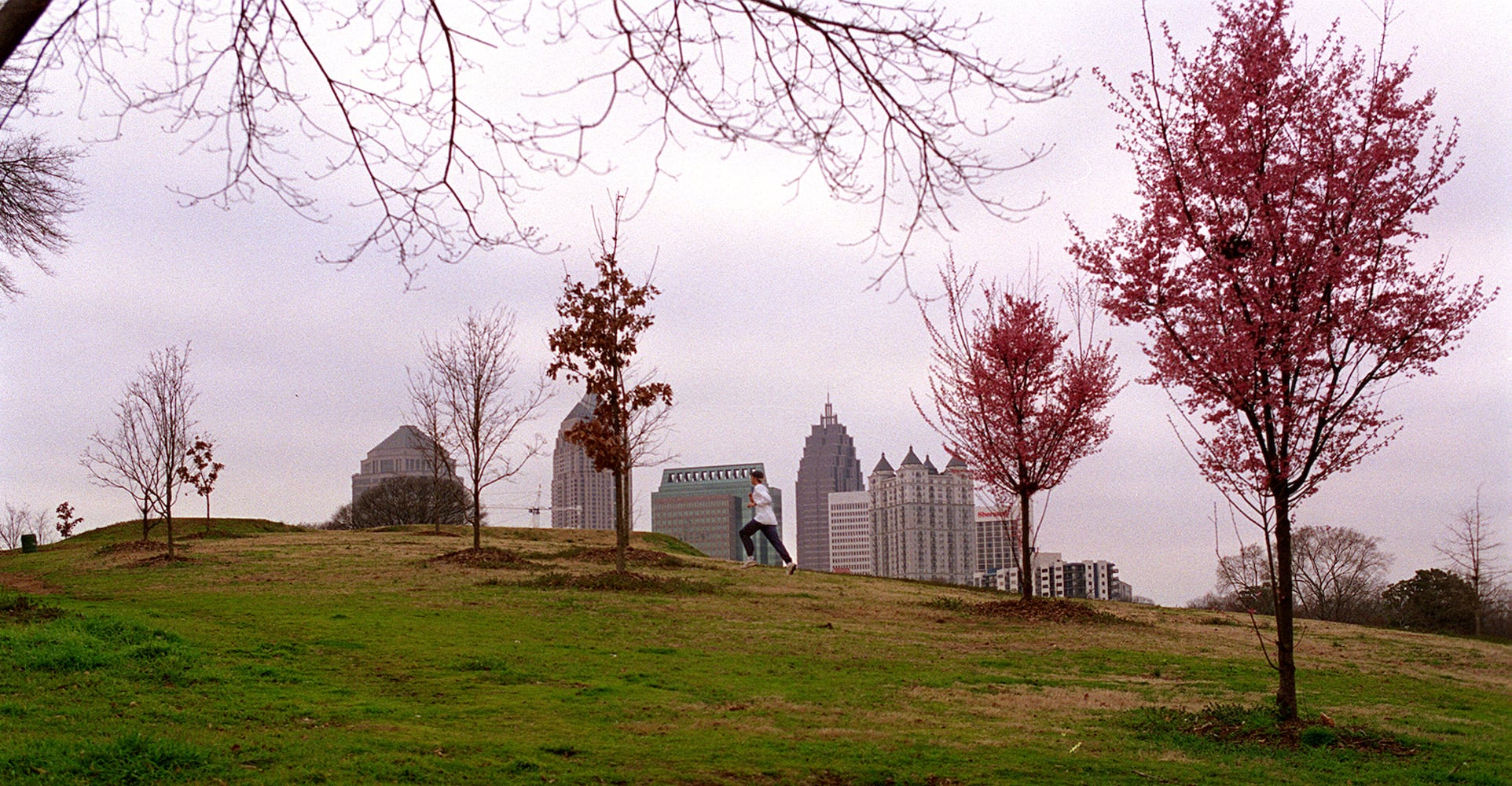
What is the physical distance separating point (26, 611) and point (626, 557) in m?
13.6

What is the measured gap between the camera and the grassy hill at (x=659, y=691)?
6906 millimetres

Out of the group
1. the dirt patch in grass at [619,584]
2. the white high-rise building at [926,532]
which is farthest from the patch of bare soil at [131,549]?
the white high-rise building at [926,532]

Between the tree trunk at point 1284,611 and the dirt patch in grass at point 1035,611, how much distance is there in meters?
9.72

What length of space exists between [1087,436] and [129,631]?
16.2 m

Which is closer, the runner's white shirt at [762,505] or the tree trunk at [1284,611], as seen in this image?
the tree trunk at [1284,611]

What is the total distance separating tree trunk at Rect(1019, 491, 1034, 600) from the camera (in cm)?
1997

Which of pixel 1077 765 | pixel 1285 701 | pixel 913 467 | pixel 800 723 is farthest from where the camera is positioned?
pixel 913 467

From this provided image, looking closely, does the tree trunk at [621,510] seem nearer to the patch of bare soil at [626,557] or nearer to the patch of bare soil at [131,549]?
the patch of bare soil at [626,557]

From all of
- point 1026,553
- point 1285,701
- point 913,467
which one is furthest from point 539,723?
point 913,467

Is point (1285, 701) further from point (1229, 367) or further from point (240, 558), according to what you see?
point (240, 558)

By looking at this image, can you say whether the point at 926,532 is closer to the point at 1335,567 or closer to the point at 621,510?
the point at 1335,567

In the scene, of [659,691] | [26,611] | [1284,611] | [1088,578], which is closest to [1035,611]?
[1284,611]

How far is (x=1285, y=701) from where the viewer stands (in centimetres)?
932

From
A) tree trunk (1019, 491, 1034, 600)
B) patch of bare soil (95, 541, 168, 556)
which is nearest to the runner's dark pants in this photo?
tree trunk (1019, 491, 1034, 600)
